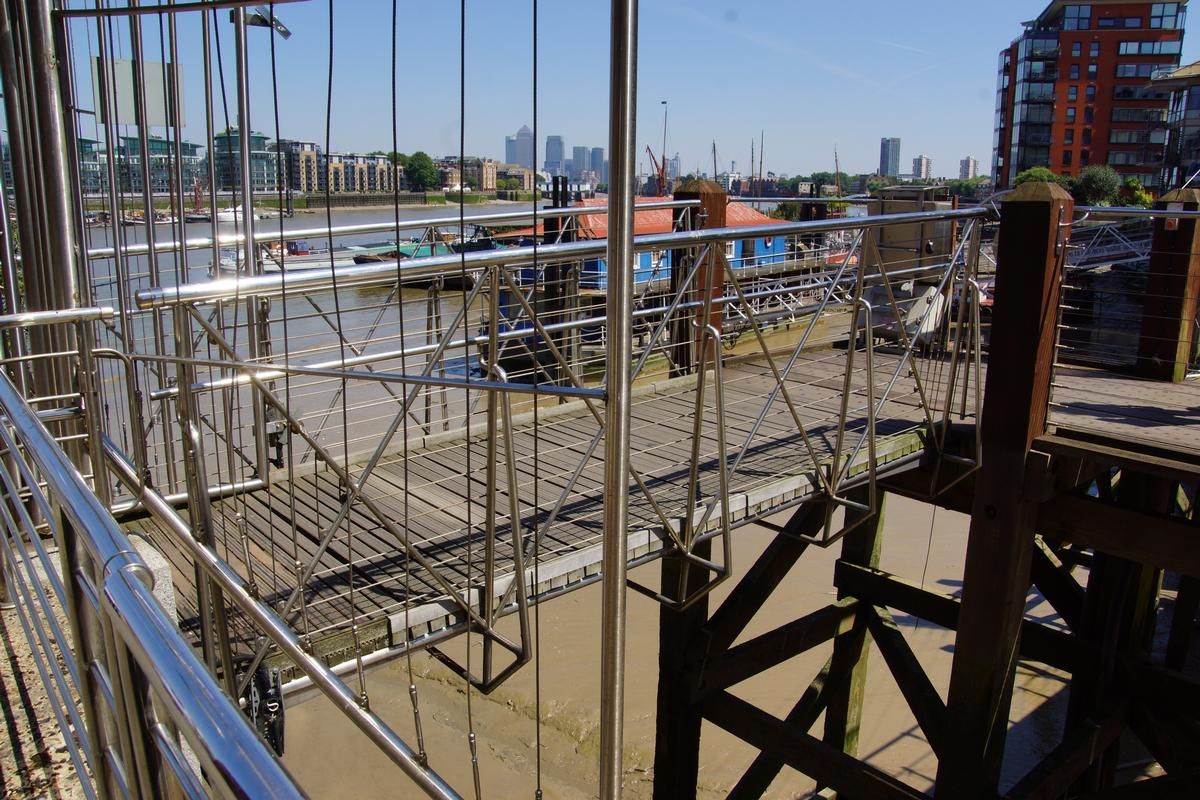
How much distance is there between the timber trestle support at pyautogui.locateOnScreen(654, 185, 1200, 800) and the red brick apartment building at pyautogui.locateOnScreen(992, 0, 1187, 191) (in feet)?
166

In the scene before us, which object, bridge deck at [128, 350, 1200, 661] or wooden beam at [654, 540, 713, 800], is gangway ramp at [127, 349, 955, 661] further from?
wooden beam at [654, 540, 713, 800]

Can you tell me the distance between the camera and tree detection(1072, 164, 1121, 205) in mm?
39188

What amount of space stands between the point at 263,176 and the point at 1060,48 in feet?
188

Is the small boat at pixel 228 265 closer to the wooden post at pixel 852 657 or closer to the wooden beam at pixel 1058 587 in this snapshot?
the wooden post at pixel 852 657

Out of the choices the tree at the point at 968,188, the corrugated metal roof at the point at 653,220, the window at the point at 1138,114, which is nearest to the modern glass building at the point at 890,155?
the tree at the point at 968,188

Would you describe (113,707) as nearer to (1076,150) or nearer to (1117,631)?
→ (1117,631)

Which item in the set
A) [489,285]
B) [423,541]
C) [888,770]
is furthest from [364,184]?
[888,770]

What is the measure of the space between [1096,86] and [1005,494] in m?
55.9

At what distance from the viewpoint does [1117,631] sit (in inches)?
180

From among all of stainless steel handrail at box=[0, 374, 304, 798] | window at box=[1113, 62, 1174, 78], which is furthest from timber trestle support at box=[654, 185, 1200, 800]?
window at box=[1113, 62, 1174, 78]

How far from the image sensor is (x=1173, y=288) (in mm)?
5457

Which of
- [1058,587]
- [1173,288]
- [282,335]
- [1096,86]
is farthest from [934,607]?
[1096,86]

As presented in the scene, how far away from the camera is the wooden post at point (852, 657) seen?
16.5 feet

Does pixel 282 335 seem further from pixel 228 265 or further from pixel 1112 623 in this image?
pixel 1112 623
